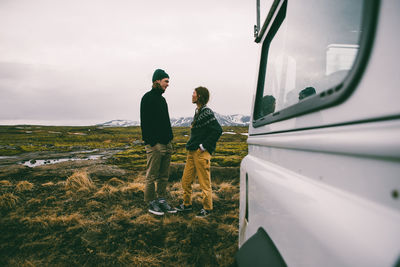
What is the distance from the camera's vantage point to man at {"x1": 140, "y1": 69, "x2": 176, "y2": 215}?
3516 millimetres

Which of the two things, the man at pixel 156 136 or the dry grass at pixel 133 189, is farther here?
the dry grass at pixel 133 189

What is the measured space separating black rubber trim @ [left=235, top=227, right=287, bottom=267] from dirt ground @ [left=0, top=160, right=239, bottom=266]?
5.07ft

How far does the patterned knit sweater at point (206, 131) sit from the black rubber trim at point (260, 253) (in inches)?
90.6

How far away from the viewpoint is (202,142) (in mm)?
3496

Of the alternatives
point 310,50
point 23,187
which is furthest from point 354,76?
point 23,187

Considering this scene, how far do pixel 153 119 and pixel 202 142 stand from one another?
0.82 m

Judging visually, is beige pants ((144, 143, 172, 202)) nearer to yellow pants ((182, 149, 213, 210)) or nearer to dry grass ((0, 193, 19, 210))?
yellow pants ((182, 149, 213, 210))

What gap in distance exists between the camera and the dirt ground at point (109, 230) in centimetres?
261

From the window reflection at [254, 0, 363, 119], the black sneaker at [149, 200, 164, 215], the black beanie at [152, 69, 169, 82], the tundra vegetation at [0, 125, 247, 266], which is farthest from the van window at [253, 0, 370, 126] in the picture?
the black sneaker at [149, 200, 164, 215]

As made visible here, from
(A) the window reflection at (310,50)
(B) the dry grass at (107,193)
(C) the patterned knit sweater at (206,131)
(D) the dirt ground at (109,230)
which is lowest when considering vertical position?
(D) the dirt ground at (109,230)

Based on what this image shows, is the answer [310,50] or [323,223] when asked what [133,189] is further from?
[323,223]

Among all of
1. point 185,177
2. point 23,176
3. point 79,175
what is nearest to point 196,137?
point 185,177

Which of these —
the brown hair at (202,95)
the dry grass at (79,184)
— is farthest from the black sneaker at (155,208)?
the dry grass at (79,184)

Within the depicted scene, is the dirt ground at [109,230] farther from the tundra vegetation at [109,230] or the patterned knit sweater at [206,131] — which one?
the patterned knit sweater at [206,131]
